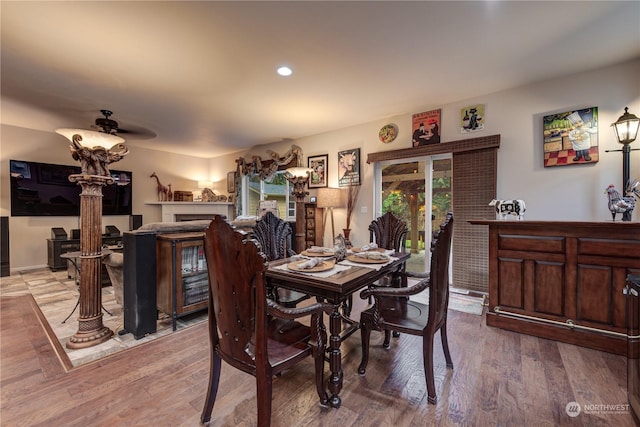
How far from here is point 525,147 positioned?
10.4ft

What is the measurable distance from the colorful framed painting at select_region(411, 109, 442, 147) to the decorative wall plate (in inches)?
11.2

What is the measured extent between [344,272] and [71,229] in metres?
6.25

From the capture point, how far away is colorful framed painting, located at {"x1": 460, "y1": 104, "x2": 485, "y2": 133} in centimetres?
343

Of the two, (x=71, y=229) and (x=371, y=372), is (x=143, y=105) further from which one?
(x=371, y=372)

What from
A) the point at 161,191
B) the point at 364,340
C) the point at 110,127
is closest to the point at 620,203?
the point at 364,340

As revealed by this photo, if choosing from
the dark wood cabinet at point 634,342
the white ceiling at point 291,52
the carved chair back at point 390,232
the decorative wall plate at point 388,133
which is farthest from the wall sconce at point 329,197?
the dark wood cabinet at point 634,342

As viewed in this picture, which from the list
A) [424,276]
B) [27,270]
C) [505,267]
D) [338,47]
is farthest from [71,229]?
[505,267]

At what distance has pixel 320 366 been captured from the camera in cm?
144

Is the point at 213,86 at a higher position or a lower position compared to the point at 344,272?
higher

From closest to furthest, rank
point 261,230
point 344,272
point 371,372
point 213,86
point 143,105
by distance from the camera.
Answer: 1. point 344,272
2. point 371,372
3. point 261,230
4. point 213,86
5. point 143,105

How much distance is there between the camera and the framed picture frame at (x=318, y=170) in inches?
195

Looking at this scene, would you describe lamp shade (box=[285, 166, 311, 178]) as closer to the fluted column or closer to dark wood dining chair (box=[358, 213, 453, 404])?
the fluted column

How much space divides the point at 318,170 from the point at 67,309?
160 inches

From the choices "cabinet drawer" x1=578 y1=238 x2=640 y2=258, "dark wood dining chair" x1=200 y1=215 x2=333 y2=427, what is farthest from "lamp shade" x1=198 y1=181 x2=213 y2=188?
"cabinet drawer" x1=578 y1=238 x2=640 y2=258
